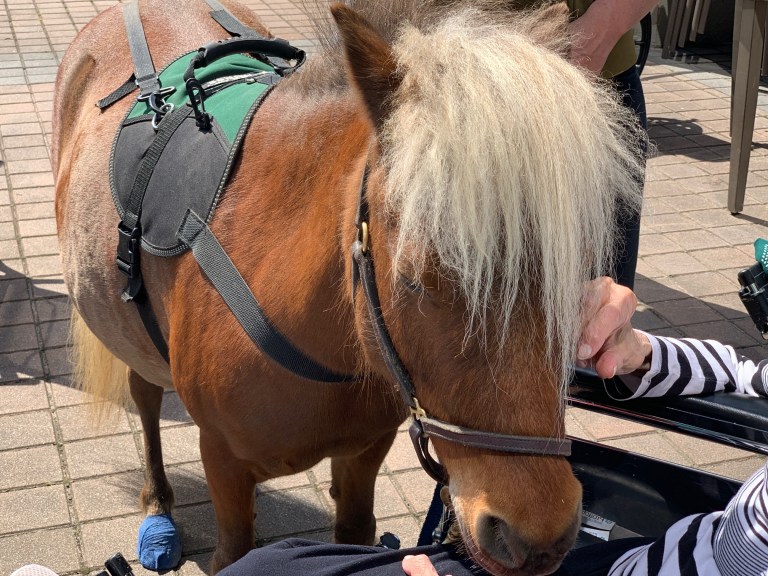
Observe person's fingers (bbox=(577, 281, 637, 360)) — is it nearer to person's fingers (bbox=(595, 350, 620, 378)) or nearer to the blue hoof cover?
person's fingers (bbox=(595, 350, 620, 378))

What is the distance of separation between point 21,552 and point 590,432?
2181 mm

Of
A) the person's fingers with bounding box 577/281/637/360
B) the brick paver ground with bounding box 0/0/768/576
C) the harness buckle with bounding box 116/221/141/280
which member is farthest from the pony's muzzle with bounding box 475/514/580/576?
the harness buckle with bounding box 116/221/141/280

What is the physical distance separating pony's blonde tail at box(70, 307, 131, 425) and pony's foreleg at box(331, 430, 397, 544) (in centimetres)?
91

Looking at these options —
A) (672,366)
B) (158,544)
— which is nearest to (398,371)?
(672,366)

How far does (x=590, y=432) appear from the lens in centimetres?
343

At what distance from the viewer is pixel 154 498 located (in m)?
2.84

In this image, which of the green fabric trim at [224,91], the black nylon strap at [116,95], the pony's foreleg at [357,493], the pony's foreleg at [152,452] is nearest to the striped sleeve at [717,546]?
the pony's foreleg at [357,493]

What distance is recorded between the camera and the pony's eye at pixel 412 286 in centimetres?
137

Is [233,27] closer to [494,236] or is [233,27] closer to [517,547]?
[494,236]

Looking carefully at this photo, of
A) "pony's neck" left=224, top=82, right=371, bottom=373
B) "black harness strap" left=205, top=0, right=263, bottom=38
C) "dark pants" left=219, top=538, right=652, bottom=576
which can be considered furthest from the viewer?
"black harness strap" left=205, top=0, right=263, bottom=38

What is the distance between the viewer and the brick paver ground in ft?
9.37

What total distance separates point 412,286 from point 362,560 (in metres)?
0.56

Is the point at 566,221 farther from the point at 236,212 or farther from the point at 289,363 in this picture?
the point at 236,212

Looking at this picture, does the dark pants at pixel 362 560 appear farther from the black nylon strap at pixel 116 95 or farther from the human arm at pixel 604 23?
the black nylon strap at pixel 116 95
